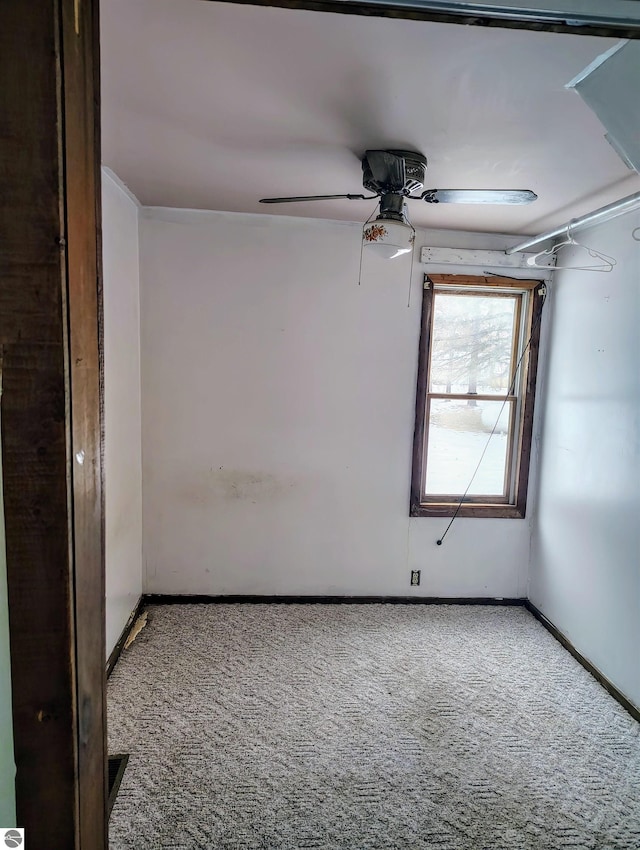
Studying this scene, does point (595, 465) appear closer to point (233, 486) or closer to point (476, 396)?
point (476, 396)

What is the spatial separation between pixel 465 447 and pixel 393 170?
6.70 feet

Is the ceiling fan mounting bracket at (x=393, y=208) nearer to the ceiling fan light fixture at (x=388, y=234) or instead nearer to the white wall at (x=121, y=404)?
the ceiling fan light fixture at (x=388, y=234)

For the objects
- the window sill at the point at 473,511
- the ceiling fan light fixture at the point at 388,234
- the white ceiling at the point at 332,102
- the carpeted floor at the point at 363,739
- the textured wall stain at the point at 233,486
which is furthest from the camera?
the window sill at the point at 473,511

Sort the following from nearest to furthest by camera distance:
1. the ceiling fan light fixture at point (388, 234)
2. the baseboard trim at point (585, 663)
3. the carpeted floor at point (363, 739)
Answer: the carpeted floor at point (363, 739)
the ceiling fan light fixture at point (388, 234)
the baseboard trim at point (585, 663)

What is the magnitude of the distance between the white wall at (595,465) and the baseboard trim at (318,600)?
40 centimetres

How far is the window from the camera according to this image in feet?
10.6

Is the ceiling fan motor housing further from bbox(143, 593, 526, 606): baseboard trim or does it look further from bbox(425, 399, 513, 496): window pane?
bbox(143, 593, 526, 606): baseboard trim

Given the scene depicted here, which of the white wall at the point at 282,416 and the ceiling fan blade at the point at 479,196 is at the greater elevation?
the ceiling fan blade at the point at 479,196

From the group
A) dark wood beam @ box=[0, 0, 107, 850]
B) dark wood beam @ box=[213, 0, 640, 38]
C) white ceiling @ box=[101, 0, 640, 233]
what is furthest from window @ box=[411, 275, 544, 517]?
dark wood beam @ box=[0, 0, 107, 850]

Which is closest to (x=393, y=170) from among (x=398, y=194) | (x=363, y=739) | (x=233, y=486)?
(x=398, y=194)

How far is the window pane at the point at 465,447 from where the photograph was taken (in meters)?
3.33

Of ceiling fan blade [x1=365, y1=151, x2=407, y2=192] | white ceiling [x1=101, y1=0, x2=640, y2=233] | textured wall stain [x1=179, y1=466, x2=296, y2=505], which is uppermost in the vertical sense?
white ceiling [x1=101, y1=0, x2=640, y2=233]

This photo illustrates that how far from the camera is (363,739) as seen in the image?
2105 millimetres

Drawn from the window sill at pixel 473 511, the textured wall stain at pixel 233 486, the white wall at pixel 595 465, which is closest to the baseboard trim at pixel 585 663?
the white wall at pixel 595 465
